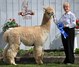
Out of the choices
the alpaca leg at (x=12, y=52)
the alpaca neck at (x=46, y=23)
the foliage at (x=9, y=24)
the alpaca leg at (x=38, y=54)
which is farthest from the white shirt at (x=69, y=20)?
the foliage at (x=9, y=24)

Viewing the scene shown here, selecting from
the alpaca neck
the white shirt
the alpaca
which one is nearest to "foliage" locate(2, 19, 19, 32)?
the alpaca

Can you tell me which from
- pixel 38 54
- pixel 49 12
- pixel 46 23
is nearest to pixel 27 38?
pixel 38 54

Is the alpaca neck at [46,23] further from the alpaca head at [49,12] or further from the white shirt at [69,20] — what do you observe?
the white shirt at [69,20]

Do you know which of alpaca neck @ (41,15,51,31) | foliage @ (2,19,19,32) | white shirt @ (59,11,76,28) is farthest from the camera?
foliage @ (2,19,19,32)

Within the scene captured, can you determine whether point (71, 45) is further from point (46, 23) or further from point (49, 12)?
point (49, 12)

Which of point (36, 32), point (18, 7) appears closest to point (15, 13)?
point (18, 7)

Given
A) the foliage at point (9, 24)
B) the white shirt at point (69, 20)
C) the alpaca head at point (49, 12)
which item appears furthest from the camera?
the foliage at point (9, 24)

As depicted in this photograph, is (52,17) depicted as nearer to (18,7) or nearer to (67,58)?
(67,58)

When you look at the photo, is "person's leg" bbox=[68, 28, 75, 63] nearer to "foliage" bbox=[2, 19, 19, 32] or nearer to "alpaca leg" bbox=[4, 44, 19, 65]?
"alpaca leg" bbox=[4, 44, 19, 65]

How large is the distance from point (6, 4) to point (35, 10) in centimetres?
110

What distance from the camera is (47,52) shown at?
625 inches

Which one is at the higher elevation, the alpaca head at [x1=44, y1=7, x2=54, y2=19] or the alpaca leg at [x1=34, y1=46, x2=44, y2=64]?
the alpaca head at [x1=44, y1=7, x2=54, y2=19]

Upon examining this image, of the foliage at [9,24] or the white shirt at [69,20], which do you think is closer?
the white shirt at [69,20]

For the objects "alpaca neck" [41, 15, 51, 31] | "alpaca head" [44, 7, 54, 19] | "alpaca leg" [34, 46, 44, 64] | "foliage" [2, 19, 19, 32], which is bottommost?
"alpaca leg" [34, 46, 44, 64]
